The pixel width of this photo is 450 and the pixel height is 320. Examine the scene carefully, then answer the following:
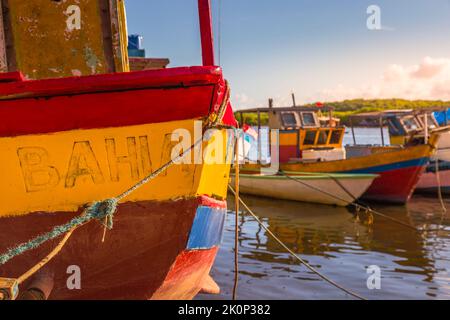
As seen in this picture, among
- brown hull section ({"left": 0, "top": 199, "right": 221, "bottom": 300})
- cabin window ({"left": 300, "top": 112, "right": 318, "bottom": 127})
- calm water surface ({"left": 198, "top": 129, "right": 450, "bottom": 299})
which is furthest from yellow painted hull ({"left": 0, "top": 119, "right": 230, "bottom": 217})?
cabin window ({"left": 300, "top": 112, "right": 318, "bottom": 127})

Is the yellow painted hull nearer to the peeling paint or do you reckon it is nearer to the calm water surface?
the peeling paint

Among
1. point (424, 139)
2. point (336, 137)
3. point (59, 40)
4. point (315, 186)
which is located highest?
point (59, 40)

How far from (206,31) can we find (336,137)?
544 inches

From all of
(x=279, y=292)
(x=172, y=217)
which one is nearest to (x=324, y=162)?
(x=279, y=292)

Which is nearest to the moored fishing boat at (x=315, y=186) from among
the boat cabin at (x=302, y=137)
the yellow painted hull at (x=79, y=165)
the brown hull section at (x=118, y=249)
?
the boat cabin at (x=302, y=137)

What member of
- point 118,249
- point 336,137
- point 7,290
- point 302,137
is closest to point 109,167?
point 118,249

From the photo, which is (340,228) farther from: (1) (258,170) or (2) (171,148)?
(2) (171,148)

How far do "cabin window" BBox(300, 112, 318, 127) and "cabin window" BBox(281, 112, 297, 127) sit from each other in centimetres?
36

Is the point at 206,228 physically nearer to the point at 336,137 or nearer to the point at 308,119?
the point at 336,137

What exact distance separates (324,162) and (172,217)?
12058 mm

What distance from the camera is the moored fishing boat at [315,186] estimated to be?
1367cm

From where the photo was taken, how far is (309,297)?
6.68 m

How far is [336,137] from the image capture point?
1703 cm

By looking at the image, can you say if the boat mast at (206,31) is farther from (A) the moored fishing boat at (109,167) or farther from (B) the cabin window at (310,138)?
(B) the cabin window at (310,138)
